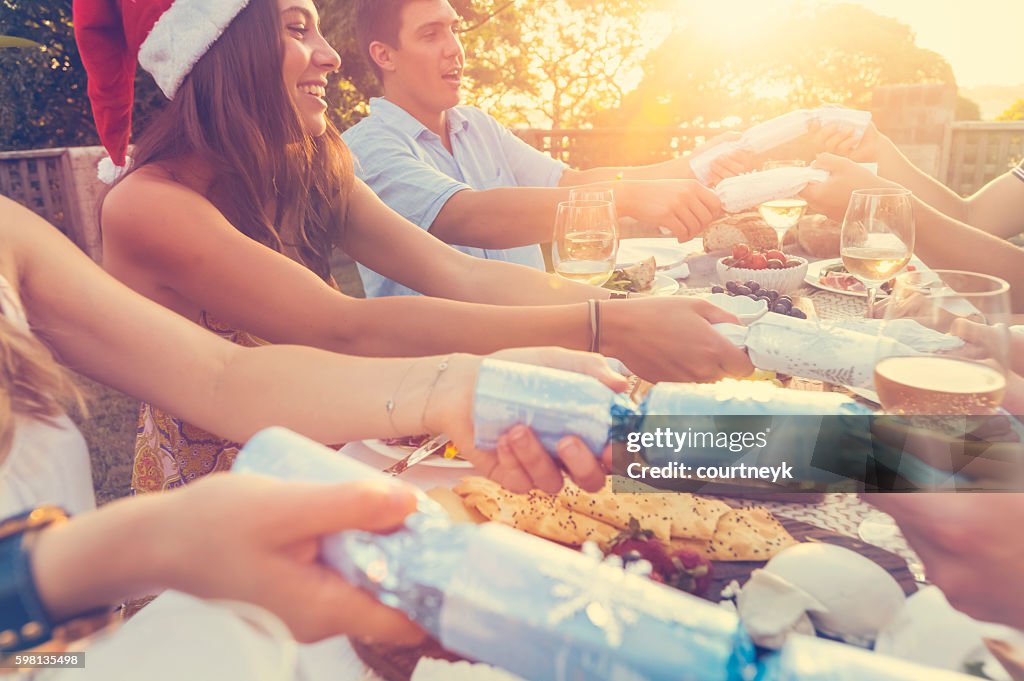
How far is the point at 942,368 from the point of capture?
2.09 ft

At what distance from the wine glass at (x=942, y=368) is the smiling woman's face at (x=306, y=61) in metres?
1.32

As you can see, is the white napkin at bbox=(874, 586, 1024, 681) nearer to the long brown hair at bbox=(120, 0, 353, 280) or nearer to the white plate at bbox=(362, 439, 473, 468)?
the white plate at bbox=(362, 439, 473, 468)

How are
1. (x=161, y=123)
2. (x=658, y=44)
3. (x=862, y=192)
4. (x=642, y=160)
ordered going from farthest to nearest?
(x=658, y=44), (x=642, y=160), (x=161, y=123), (x=862, y=192)

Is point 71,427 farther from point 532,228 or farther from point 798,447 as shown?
point 532,228

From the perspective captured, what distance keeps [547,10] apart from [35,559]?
9191mm

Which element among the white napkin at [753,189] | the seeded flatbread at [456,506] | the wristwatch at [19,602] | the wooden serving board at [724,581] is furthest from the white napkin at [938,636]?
the white napkin at [753,189]

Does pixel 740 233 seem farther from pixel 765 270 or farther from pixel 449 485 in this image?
pixel 449 485

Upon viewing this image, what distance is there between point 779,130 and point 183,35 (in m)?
1.44

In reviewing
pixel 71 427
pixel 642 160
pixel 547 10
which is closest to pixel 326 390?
pixel 71 427

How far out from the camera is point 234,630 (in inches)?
17.8

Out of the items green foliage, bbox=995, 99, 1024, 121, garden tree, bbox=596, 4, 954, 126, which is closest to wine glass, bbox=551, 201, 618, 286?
garden tree, bbox=596, 4, 954, 126

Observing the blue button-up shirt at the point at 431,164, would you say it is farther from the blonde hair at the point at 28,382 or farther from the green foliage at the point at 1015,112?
the green foliage at the point at 1015,112

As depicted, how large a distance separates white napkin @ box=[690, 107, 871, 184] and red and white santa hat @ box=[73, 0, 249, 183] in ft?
4.21

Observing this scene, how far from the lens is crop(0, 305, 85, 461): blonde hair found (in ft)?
2.65
